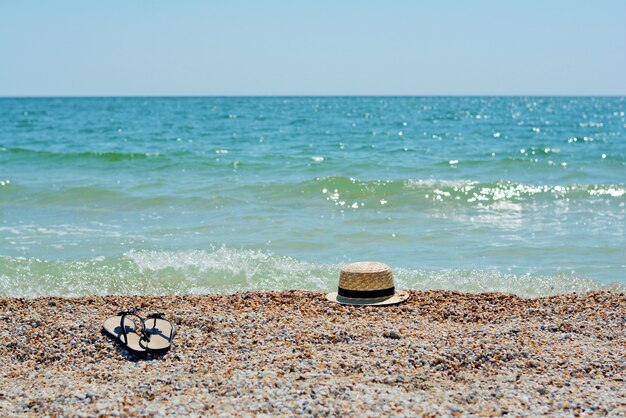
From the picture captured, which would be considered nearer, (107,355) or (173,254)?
(107,355)

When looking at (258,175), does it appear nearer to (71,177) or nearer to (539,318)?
(71,177)

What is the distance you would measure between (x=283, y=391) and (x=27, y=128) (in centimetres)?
3204

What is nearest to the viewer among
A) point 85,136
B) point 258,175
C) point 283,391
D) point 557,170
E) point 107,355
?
point 283,391

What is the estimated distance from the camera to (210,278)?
8.64 meters

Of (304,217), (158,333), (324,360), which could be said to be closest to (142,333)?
(158,333)

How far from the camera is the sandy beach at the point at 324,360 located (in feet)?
14.5

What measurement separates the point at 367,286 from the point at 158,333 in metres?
2.04

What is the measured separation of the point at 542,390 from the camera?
462 centimetres

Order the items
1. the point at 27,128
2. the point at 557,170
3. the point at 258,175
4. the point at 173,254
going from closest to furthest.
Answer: the point at 173,254 < the point at 258,175 < the point at 557,170 < the point at 27,128

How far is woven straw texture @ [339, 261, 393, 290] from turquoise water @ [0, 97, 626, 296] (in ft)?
4.70

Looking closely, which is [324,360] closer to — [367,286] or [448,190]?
[367,286]

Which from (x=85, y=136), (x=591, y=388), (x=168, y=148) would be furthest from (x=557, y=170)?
(x=85, y=136)

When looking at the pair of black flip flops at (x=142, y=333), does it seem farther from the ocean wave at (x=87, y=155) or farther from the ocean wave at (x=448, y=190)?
the ocean wave at (x=87, y=155)

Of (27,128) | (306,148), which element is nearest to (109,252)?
(306,148)
